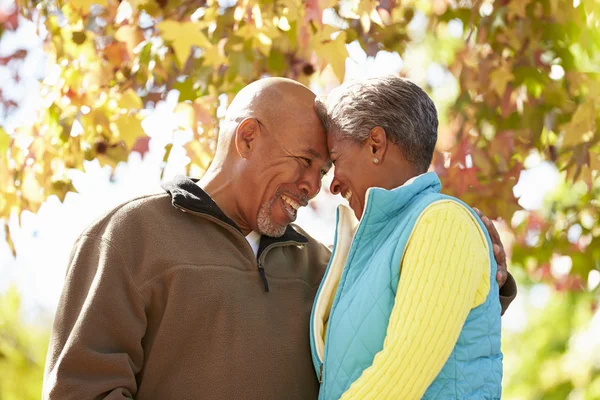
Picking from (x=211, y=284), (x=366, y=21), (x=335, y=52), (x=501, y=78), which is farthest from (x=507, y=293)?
(x=501, y=78)

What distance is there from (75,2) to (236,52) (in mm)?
613

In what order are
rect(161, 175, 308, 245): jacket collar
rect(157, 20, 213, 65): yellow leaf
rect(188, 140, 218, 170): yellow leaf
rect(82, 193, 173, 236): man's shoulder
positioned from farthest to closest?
rect(188, 140, 218, 170): yellow leaf → rect(157, 20, 213, 65): yellow leaf → rect(161, 175, 308, 245): jacket collar → rect(82, 193, 173, 236): man's shoulder

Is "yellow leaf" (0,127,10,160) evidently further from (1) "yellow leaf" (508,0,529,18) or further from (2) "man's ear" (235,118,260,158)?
(1) "yellow leaf" (508,0,529,18)

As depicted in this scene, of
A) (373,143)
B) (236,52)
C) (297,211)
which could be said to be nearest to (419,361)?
(373,143)

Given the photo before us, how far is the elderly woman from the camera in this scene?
1.80 meters

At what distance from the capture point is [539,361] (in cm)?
836

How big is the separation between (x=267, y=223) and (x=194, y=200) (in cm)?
24

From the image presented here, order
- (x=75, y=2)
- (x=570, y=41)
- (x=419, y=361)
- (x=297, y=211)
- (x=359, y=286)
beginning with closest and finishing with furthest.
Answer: (x=419, y=361), (x=359, y=286), (x=297, y=211), (x=75, y=2), (x=570, y=41)

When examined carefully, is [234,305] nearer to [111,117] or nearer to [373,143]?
[373,143]

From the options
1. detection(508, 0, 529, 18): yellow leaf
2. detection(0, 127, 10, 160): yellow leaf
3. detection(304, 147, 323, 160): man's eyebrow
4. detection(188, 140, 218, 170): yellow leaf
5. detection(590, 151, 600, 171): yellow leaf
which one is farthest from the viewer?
detection(0, 127, 10, 160): yellow leaf

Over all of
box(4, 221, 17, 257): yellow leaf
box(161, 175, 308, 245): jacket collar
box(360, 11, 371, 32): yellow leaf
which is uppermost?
box(360, 11, 371, 32): yellow leaf

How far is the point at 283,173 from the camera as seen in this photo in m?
2.48

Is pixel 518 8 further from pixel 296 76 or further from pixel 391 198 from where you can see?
pixel 391 198

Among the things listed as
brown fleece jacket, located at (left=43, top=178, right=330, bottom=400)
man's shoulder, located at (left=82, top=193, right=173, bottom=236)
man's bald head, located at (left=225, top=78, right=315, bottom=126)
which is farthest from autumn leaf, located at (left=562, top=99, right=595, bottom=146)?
man's shoulder, located at (left=82, top=193, right=173, bottom=236)
